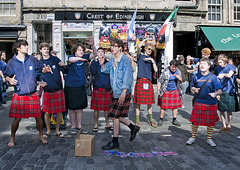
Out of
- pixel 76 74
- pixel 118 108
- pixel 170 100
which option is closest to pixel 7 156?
pixel 118 108

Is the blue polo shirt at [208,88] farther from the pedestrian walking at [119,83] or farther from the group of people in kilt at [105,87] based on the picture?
the pedestrian walking at [119,83]

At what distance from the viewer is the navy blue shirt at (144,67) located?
634 cm

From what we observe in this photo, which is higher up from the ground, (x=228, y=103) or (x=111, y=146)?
(x=228, y=103)

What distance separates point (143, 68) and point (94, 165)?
3.16 m

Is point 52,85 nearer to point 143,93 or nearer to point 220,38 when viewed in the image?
point 143,93

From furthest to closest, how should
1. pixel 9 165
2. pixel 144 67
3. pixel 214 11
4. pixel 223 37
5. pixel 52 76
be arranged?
pixel 214 11
pixel 223 37
pixel 144 67
pixel 52 76
pixel 9 165

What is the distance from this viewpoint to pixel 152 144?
4.96 m

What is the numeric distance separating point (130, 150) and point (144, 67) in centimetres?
244

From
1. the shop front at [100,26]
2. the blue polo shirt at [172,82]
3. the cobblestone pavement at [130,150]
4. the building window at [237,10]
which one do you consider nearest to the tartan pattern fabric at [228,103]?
the cobblestone pavement at [130,150]

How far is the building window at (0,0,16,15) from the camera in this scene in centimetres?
1537

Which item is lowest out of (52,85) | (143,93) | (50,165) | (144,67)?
(50,165)

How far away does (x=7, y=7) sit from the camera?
50.5ft

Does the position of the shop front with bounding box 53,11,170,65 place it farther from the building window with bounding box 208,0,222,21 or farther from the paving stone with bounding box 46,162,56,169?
the paving stone with bounding box 46,162,56,169

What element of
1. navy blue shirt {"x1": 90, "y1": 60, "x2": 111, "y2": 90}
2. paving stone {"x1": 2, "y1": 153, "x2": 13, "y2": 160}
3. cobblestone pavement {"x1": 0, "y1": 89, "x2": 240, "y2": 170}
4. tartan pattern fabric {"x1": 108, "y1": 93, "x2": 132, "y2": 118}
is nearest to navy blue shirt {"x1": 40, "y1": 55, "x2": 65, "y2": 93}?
navy blue shirt {"x1": 90, "y1": 60, "x2": 111, "y2": 90}
